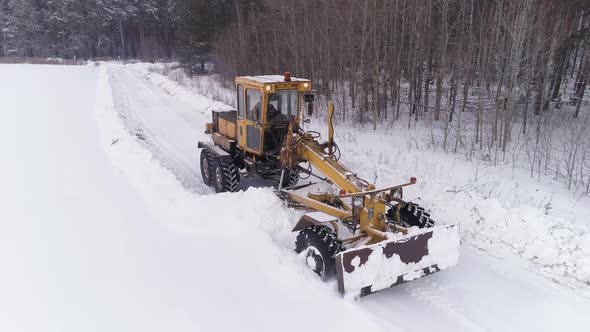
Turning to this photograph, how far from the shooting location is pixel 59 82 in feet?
97.8

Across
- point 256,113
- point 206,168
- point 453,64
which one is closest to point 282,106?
point 256,113

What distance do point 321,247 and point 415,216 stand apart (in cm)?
162

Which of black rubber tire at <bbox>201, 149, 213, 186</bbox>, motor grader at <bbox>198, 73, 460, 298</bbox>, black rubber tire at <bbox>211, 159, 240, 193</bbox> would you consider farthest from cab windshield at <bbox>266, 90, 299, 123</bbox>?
black rubber tire at <bbox>201, 149, 213, 186</bbox>

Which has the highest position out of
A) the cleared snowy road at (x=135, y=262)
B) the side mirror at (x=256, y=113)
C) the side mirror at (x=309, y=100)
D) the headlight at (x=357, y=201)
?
the side mirror at (x=309, y=100)

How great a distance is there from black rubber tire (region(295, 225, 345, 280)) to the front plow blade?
1.29 feet

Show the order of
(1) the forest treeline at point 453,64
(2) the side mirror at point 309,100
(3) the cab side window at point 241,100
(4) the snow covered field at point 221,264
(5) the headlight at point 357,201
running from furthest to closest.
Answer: (1) the forest treeline at point 453,64 < (3) the cab side window at point 241,100 < (2) the side mirror at point 309,100 < (5) the headlight at point 357,201 < (4) the snow covered field at point 221,264

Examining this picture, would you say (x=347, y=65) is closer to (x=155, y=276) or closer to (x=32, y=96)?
(x=155, y=276)

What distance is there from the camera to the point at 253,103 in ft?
25.2

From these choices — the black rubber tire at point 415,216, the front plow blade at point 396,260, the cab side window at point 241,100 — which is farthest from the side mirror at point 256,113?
the front plow blade at point 396,260

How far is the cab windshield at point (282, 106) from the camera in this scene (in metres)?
7.46

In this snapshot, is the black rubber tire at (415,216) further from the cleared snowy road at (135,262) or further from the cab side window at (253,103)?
the cab side window at (253,103)

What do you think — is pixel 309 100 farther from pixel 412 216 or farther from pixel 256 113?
pixel 412 216

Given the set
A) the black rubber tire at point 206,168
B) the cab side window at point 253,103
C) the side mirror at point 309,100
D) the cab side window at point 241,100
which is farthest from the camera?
the black rubber tire at point 206,168

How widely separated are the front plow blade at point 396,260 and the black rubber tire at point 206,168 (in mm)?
5076
